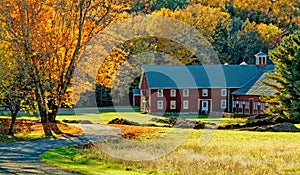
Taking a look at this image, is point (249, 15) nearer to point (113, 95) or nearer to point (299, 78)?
point (113, 95)

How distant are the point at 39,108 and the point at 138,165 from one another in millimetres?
15344

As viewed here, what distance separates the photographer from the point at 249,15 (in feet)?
323

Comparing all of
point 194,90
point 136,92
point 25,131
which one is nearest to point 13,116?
point 25,131

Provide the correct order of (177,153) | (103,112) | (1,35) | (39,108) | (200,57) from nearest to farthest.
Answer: (177,153) < (1,35) < (39,108) < (103,112) < (200,57)

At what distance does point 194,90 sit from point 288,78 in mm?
23266

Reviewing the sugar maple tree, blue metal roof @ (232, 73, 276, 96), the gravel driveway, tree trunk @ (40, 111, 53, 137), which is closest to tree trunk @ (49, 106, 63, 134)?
the sugar maple tree

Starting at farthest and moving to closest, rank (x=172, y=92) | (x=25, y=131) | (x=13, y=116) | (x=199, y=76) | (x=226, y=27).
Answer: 1. (x=226, y=27)
2. (x=199, y=76)
3. (x=172, y=92)
4. (x=25, y=131)
5. (x=13, y=116)

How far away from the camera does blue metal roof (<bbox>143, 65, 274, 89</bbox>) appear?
6450 centimetres

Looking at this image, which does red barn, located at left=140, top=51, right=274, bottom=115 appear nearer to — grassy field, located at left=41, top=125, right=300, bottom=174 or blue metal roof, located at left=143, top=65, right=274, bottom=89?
blue metal roof, located at left=143, top=65, right=274, bottom=89

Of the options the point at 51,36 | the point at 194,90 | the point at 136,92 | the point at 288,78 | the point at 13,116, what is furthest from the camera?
the point at 136,92

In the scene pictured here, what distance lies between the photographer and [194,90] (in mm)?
64812

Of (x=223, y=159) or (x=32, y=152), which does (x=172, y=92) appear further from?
(x=223, y=159)

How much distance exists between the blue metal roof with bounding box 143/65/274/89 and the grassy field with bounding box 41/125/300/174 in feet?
133

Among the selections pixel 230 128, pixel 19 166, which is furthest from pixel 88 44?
pixel 19 166
